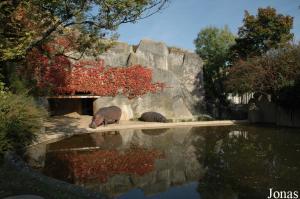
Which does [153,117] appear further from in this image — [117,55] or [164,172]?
[164,172]

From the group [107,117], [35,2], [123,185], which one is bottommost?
[123,185]

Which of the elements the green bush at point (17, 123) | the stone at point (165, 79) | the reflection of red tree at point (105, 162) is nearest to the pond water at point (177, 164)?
the reflection of red tree at point (105, 162)

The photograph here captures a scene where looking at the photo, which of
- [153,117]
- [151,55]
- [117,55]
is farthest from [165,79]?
[153,117]

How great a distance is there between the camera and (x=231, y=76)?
2191cm

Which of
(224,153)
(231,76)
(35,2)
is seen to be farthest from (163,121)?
(35,2)

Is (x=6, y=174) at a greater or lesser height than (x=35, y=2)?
lesser

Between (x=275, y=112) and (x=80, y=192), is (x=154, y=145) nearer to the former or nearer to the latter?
(x=80, y=192)

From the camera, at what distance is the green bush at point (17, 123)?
9.38 meters

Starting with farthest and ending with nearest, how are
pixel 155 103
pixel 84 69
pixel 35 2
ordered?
pixel 155 103 < pixel 84 69 < pixel 35 2

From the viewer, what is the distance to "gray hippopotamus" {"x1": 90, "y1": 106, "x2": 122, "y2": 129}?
19216 millimetres

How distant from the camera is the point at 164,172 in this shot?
884 centimetres

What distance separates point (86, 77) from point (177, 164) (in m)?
14.6

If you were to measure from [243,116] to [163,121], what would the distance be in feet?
25.2

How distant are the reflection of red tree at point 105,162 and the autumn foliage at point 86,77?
33.0 ft
